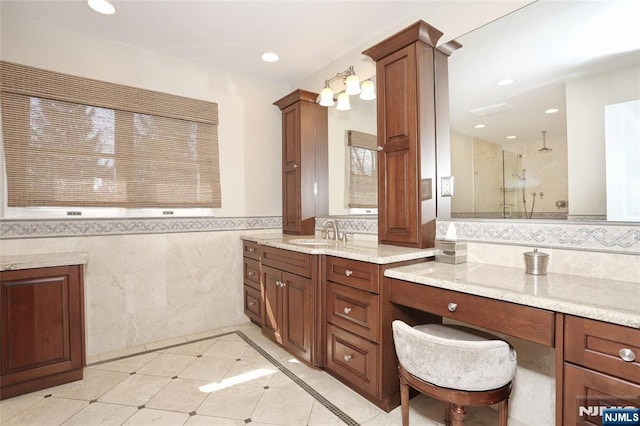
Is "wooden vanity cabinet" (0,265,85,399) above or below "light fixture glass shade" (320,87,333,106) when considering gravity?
below

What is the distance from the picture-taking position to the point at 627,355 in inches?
36.1

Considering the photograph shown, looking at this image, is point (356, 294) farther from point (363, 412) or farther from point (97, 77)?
point (97, 77)

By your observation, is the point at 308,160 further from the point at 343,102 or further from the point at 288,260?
the point at 288,260

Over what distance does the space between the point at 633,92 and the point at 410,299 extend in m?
1.35

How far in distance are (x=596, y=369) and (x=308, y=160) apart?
8.63 feet

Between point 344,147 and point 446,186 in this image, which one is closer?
point 446,186

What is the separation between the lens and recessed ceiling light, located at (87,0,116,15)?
83.5 inches

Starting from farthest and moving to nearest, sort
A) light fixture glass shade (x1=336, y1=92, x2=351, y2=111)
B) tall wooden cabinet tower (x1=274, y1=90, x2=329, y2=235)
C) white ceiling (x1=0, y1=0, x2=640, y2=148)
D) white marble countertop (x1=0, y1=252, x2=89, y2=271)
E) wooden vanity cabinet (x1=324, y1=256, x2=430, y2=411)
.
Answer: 1. tall wooden cabinet tower (x1=274, y1=90, x2=329, y2=235)
2. light fixture glass shade (x1=336, y1=92, x2=351, y2=111)
3. white marble countertop (x1=0, y1=252, x2=89, y2=271)
4. wooden vanity cabinet (x1=324, y1=256, x2=430, y2=411)
5. white ceiling (x1=0, y1=0, x2=640, y2=148)

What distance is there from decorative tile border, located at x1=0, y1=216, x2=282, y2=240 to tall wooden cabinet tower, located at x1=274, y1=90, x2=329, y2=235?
49 cm

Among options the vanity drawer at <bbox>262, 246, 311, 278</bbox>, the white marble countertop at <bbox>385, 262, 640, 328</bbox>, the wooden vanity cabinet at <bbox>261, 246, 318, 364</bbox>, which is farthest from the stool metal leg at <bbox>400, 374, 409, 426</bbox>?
the vanity drawer at <bbox>262, 246, 311, 278</bbox>

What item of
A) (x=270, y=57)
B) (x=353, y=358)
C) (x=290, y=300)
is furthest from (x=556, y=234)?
(x=270, y=57)

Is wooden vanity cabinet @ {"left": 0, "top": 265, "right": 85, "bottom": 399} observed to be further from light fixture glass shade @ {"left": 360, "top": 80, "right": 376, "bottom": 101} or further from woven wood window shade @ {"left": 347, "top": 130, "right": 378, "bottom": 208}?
light fixture glass shade @ {"left": 360, "top": 80, "right": 376, "bottom": 101}

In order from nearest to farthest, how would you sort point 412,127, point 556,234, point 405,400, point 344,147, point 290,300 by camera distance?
point 405,400 < point 556,234 < point 412,127 < point 290,300 < point 344,147

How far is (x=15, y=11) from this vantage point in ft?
7.32
